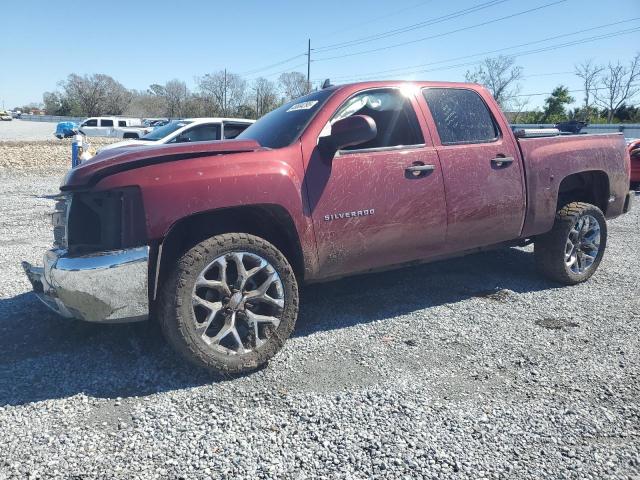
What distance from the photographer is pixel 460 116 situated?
169 inches

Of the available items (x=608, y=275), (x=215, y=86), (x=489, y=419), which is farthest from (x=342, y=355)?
(x=215, y=86)

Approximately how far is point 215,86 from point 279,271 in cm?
7810

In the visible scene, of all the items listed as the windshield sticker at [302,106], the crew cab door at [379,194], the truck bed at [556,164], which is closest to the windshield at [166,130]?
the windshield sticker at [302,106]

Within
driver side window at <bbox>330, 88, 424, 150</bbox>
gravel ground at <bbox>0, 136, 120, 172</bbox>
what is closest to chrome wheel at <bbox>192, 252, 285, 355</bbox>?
driver side window at <bbox>330, 88, 424, 150</bbox>

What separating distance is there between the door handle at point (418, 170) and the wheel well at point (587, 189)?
200 cm

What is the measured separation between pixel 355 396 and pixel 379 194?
1455 mm

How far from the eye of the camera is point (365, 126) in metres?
3.27

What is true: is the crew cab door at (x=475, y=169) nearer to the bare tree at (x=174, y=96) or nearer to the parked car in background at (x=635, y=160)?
the parked car in background at (x=635, y=160)

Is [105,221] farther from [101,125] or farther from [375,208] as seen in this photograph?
[101,125]

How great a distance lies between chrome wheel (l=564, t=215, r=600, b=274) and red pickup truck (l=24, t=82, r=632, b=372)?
1.68 ft

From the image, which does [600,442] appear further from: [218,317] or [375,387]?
[218,317]

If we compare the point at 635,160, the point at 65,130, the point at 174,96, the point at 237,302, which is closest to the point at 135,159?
the point at 237,302

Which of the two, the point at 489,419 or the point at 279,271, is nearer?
the point at 489,419

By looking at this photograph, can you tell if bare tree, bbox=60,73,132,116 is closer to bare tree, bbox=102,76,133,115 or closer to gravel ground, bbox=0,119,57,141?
bare tree, bbox=102,76,133,115
